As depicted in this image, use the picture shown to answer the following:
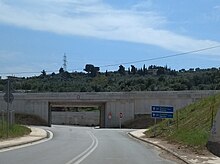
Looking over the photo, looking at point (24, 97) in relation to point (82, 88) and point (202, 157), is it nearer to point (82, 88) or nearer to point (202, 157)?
point (82, 88)

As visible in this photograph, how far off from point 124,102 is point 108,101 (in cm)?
302

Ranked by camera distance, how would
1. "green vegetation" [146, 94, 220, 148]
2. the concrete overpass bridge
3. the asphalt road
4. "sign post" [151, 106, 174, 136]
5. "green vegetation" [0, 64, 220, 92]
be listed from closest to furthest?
Result: the asphalt road
"green vegetation" [146, 94, 220, 148]
"sign post" [151, 106, 174, 136]
the concrete overpass bridge
"green vegetation" [0, 64, 220, 92]

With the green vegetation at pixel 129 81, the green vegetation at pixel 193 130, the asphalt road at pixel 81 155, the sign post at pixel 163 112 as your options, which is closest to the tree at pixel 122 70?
the green vegetation at pixel 129 81

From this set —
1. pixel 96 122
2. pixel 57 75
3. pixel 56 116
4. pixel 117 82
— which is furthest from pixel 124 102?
pixel 57 75

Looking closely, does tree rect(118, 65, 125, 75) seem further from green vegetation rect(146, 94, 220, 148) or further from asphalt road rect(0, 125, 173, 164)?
asphalt road rect(0, 125, 173, 164)

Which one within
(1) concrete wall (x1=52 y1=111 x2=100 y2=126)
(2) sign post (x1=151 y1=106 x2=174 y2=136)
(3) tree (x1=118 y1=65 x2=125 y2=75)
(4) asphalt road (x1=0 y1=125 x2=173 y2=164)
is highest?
(3) tree (x1=118 y1=65 x2=125 y2=75)

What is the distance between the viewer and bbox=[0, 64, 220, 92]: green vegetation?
100375 millimetres

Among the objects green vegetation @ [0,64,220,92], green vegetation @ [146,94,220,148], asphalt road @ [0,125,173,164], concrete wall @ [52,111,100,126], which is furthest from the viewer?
concrete wall @ [52,111,100,126]

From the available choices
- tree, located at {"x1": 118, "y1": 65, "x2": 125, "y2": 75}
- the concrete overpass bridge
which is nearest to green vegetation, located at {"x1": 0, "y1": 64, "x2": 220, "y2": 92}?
tree, located at {"x1": 118, "y1": 65, "x2": 125, "y2": 75}

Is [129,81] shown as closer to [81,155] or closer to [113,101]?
[113,101]

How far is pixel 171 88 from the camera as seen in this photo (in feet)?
338

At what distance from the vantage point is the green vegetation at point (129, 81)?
10038 centimetres

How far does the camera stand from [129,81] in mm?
122562

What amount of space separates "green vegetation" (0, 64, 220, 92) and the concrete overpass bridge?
551 centimetres
